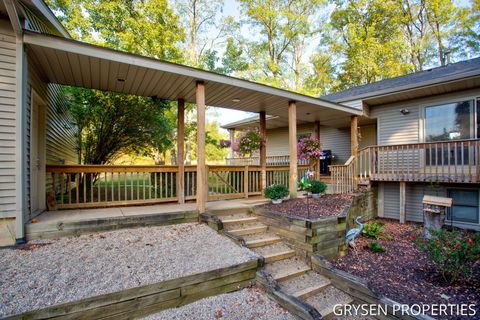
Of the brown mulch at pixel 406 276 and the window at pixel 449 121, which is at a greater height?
the window at pixel 449 121

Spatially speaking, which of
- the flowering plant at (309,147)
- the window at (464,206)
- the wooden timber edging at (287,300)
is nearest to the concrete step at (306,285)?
the wooden timber edging at (287,300)

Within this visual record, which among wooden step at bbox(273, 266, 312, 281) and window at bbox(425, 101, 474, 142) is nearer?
wooden step at bbox(273, 266, 312, 281)

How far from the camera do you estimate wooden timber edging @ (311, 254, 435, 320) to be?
3.00 m

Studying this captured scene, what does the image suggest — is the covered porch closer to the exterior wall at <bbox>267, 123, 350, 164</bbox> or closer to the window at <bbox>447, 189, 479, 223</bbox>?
the exterior wall at <bbox>267, 123, 350, 164</bbox>

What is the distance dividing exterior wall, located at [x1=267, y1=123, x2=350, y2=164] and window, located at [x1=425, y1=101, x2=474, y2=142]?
3.49 meters

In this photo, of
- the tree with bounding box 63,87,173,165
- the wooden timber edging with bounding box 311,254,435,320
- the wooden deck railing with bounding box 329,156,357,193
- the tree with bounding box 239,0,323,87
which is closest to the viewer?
the wooden timber edging with bounding box 311,254,435,320

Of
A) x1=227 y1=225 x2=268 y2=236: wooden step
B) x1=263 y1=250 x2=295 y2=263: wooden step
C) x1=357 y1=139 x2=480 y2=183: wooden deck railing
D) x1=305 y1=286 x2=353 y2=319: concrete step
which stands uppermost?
x1=357 y1=139 x2=480 y2=183: wooden deck railing

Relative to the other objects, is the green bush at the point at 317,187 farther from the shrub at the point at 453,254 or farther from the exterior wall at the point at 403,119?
the exterior wall at the point at 403,119

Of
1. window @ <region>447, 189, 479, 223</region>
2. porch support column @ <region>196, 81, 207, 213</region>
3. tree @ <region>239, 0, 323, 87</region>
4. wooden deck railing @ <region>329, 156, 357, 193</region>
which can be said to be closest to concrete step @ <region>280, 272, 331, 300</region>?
porch support column @ <region>196, 81, 207, 213</region>

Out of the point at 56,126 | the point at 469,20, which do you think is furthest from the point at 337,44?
the point at 56,126

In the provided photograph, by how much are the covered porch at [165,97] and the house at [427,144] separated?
1.14 meters

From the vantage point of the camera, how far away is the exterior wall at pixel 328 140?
11.0 m

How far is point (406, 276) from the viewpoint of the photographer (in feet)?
13.6

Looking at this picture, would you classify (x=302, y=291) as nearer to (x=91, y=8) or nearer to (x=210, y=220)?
(x=210, y=220)
